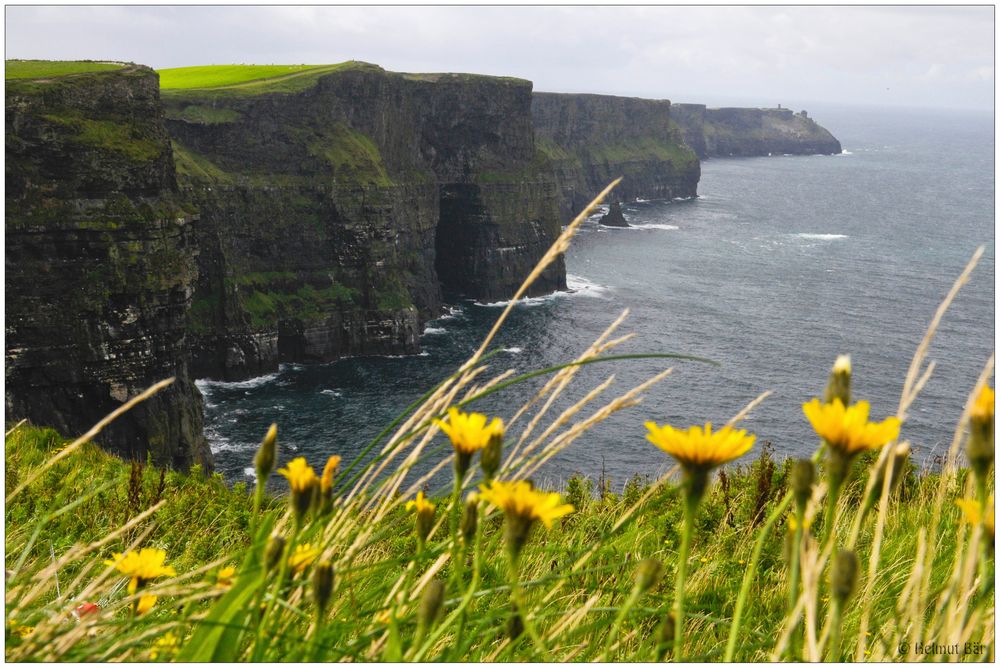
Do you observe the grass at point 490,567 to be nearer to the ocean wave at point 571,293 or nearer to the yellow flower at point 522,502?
the yellow flower at point 522,502

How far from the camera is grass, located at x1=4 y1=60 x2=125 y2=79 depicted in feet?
167

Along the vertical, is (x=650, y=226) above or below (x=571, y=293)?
above

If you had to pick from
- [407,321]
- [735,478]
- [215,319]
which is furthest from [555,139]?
[735,478]

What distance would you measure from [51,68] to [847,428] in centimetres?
5952

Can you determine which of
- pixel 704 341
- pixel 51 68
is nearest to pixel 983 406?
pixel 51 68

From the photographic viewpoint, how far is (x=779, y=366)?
234ft

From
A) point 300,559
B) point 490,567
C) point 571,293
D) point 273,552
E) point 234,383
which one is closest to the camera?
point 273,552

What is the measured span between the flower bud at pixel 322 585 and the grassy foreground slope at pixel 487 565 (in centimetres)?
19

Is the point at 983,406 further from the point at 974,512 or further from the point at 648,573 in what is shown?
the point at 648,573

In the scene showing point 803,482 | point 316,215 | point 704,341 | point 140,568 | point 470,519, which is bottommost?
point 704,341

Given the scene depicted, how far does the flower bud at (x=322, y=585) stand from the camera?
2.13 m

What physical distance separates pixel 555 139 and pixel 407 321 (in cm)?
9004

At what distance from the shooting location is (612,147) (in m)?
172

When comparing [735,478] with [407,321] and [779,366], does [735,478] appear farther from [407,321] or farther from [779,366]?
[407,321]
